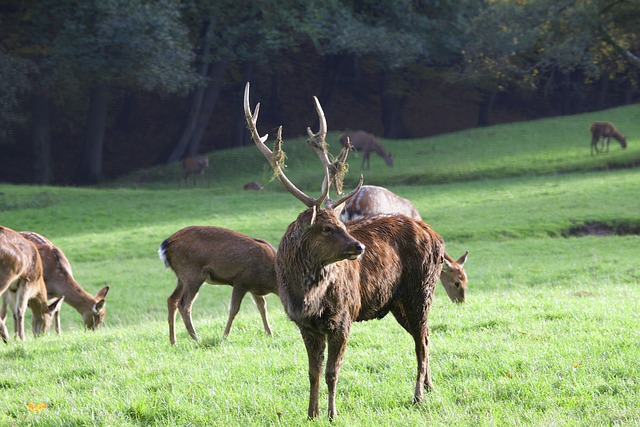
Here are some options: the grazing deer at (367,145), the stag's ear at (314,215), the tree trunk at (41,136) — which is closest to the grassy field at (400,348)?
the stag's ear at (314,215)

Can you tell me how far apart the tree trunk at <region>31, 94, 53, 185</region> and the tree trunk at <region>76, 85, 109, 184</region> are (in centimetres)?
133

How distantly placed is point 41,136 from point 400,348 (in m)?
28.0

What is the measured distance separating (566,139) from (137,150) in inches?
727

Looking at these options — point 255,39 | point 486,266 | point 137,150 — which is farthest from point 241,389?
point 137,150

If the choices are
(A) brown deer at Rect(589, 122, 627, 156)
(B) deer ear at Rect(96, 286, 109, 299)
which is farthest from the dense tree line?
(B) deer ear at Rect(96, 286, 109, 299)

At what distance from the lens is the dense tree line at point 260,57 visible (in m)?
28.1

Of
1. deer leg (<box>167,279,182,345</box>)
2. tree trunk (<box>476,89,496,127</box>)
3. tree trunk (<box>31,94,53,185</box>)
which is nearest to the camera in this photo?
deer leg (<box>167,279,182,345</box>)

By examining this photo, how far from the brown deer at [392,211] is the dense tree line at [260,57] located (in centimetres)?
1384

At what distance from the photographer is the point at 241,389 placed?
6.25 meters

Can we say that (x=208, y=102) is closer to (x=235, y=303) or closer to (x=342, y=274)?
(x=235, y=303)

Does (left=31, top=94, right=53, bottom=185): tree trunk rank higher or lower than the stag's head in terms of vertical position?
lower

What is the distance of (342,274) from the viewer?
554 centimetres

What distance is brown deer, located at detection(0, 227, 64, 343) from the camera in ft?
32.1

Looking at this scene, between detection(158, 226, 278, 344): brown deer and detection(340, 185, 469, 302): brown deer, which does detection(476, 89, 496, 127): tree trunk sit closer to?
detection(340, 185, 469, 302): brown deer
